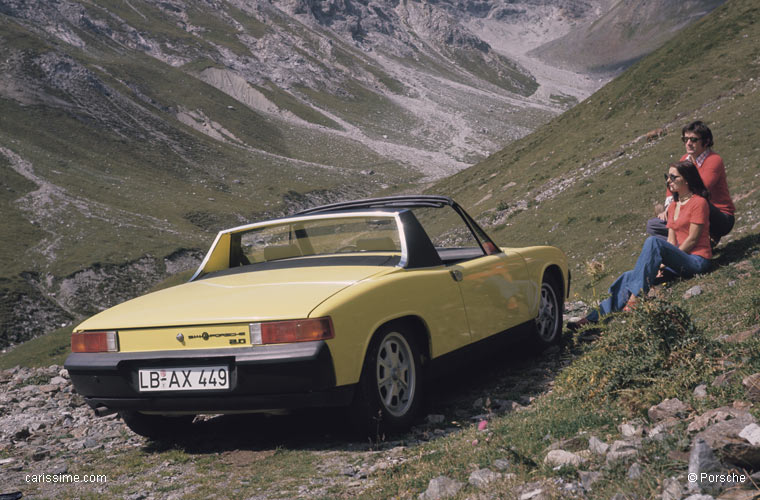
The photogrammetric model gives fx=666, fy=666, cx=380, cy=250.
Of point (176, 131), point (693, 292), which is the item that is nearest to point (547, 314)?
point (693, 292)

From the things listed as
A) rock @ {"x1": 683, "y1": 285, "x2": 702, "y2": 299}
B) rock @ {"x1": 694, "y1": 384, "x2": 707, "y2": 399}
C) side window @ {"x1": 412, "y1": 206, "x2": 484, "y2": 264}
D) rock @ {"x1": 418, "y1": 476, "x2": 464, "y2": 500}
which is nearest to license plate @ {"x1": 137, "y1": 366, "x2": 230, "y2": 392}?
→ rock @ {"x1": 418, "y1": 476, "x2": 464, "y2": 500}

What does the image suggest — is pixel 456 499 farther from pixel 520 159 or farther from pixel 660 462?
pixel 520 159

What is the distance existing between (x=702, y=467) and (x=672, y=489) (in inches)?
6.0

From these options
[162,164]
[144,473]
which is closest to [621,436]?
[144,473]

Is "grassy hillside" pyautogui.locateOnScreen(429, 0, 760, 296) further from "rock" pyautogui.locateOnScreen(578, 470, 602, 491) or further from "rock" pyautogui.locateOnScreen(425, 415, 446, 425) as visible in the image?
"rock" pyautogui.locateOnScreen(578, 470, 602, 491)

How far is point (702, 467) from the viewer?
8.89 feet

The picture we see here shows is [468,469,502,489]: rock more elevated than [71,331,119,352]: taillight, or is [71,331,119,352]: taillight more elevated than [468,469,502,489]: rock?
[71,331,119,352]: taillight

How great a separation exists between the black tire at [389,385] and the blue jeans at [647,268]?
3.28 metres

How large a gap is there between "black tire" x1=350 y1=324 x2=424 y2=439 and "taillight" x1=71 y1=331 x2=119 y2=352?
5.96 feet

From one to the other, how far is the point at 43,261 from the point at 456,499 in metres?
52.1

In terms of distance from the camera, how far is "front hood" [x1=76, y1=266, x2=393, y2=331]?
448 cm

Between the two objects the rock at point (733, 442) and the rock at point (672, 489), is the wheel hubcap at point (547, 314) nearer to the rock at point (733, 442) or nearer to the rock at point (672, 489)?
the rock at point (733, 442)

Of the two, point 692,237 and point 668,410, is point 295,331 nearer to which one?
point 668,410

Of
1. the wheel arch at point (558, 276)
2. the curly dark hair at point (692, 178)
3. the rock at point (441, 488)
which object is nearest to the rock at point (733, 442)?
the rock at point (441, 488)
